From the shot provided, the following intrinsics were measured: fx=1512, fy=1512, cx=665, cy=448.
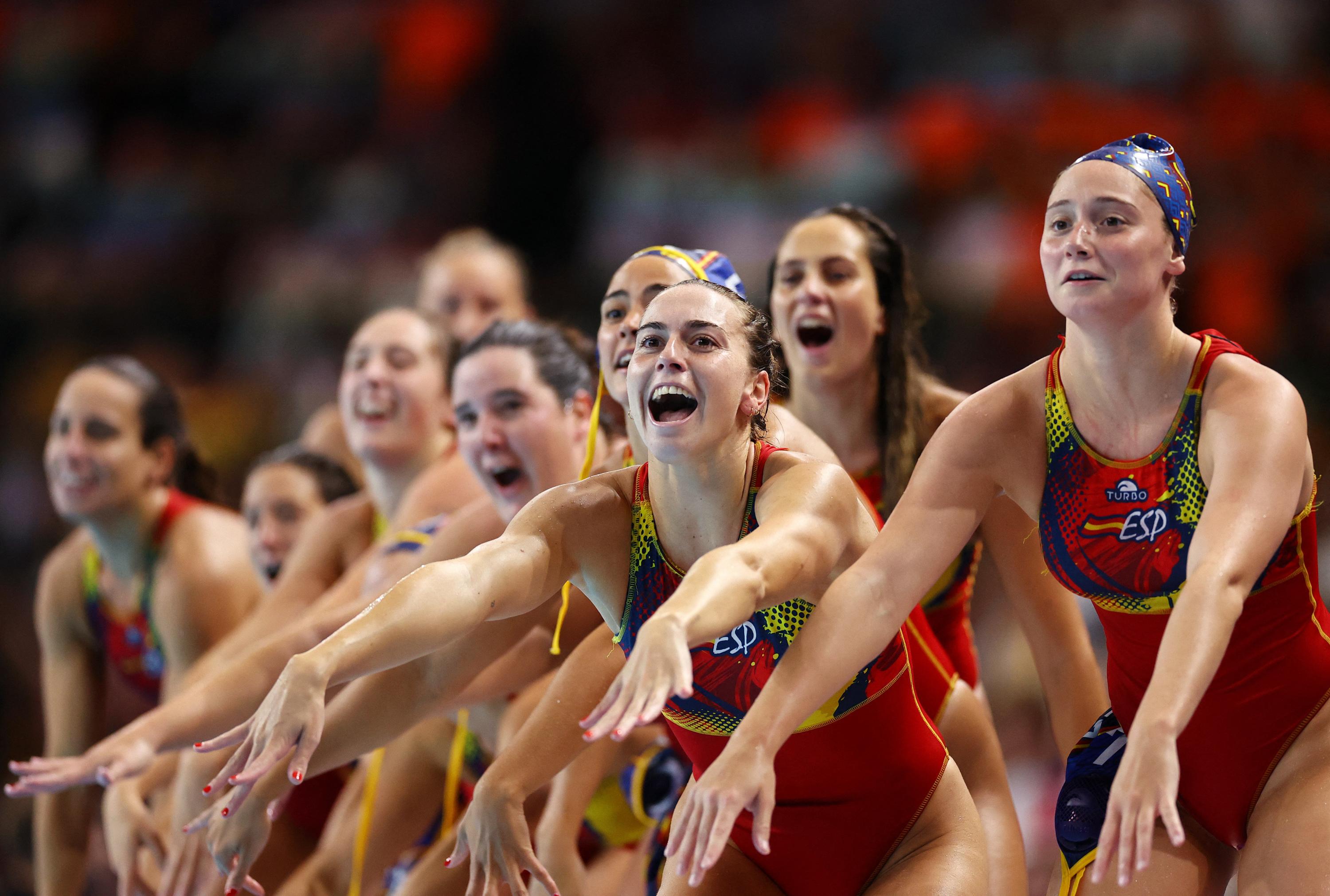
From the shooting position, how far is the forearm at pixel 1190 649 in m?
2.27

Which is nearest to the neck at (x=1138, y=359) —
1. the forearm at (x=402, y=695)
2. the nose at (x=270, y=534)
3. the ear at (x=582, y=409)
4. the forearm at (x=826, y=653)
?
the forearm at (x=826, y=653)

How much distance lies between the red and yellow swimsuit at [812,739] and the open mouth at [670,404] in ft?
0.68

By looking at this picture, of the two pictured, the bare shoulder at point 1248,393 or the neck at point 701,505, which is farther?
the neck at point 701,505

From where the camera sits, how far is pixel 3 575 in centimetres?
870

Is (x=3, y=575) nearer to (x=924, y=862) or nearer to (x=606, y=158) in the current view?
(x=606, y=158)

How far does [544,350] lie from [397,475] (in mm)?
1032

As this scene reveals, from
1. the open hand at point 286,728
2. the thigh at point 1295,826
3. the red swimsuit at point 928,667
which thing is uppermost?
the open hand at point 286,728

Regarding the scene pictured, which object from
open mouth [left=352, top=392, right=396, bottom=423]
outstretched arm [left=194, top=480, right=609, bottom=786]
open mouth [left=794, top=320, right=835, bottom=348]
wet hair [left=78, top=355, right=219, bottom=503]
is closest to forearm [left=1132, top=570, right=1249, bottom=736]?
outstretched arm [left=194, top=480, right=609, bottom=786]

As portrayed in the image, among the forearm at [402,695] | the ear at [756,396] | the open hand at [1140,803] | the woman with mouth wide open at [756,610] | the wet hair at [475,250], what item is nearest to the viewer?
the open hand at [1140,803]

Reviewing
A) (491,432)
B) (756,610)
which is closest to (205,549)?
(491,432)

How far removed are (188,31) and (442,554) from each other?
832cm

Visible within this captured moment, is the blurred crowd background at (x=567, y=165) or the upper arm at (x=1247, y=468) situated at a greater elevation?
the blurred crowd background at (x=567, y=165)

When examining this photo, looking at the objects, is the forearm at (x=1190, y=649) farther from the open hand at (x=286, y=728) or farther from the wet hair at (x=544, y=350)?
the wet hair at (x=544, y=350)

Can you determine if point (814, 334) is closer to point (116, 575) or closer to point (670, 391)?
point (670, 391)
